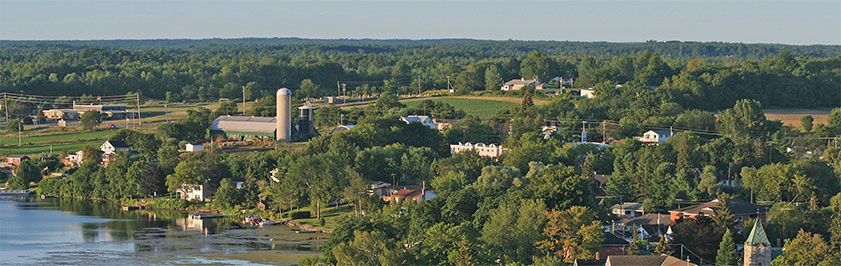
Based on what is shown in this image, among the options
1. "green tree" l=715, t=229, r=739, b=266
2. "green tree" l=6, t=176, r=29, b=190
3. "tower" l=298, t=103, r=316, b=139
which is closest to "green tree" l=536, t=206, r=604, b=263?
"green tree" l=715, t=229, r=739, b=266

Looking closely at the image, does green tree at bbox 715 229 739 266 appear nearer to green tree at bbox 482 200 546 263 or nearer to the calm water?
green tree at bbox 482 200 546 263

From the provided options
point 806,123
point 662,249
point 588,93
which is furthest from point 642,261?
point 588,93

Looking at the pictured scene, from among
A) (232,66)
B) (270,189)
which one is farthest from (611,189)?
(232,66)

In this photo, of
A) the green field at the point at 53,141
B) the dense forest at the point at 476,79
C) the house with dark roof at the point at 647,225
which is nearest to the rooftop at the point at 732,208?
the house with dark roof at the point at 647,225

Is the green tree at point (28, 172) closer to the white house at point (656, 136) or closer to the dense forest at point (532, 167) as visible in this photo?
the dense forest at point (532, 167)

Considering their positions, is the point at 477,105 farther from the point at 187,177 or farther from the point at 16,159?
the point at 187,177

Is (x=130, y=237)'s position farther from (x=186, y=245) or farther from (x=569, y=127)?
(x=569, y=127)
